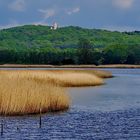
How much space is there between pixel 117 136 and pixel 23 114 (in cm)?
538

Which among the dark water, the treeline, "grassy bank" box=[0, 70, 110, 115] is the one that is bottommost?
the dark water

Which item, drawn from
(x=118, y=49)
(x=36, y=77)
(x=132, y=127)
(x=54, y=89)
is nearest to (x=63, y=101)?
(x=54, y=89)

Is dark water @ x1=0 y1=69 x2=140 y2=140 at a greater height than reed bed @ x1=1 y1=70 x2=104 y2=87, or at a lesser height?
lesser

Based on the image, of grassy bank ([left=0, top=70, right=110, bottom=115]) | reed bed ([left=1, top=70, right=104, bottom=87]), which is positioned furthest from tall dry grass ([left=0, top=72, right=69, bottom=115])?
reed bed ([left=1, top=70, right=104, bottom=87])

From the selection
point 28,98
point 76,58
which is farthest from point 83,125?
point 76,58

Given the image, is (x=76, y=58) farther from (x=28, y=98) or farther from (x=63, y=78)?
(x=28, y=98)

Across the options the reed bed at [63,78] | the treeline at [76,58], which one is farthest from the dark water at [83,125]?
the treeline at [76,58]

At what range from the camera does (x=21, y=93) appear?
21828 mm

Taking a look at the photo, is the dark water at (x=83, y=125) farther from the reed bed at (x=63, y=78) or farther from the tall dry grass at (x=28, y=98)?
the reed bed at (x=63, y=78)

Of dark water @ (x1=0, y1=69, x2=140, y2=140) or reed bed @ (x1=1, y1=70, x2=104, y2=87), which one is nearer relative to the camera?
dark water @ (x1=0, y1=69, x2=140, y2=140)

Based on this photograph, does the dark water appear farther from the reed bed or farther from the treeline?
the treeline

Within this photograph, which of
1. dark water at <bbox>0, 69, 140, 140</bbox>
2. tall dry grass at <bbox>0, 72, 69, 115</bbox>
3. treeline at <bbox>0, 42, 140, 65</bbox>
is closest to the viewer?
dark water at <bbox>0, 69, 140, 140</bbox>

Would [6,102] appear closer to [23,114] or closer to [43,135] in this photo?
[23,114]

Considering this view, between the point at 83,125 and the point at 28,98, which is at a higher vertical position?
the point at 28,98
